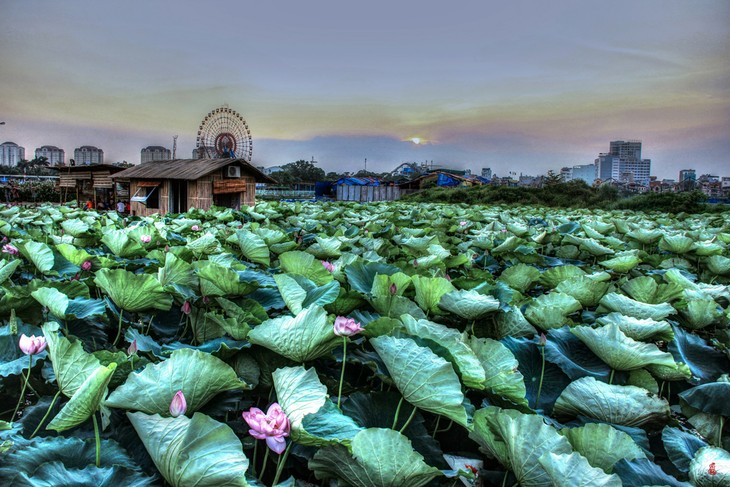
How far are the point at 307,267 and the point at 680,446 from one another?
0.88 metres

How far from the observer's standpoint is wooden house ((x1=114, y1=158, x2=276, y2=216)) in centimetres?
1239

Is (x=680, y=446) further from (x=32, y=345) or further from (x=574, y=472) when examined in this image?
(x=32, y=345)

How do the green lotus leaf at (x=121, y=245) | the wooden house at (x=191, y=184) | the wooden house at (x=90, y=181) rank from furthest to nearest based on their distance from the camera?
the wooden house at (x=90, y=181) → the wooden house at (x=191, y=184) → the green lotus leaf at (x=121, y=245)

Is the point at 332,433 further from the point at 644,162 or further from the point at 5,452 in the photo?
the point at 644,162

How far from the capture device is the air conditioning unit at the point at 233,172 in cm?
1302

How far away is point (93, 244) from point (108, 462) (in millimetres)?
1911

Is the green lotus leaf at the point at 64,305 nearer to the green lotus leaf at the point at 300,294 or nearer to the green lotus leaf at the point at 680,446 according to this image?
the green lotus leaf at the point at 300,294

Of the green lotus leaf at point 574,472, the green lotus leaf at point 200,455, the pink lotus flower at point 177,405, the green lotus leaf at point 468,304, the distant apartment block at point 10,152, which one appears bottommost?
the green lotus leaf at point 574,472

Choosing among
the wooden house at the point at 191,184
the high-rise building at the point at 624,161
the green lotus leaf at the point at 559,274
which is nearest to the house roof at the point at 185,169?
the wooden house at the point at 191,184

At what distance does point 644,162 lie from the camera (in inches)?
2574

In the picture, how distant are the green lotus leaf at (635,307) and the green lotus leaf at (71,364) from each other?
1079 millimetres

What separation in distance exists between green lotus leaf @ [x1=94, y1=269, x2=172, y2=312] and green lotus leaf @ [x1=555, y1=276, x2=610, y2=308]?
0.97 m

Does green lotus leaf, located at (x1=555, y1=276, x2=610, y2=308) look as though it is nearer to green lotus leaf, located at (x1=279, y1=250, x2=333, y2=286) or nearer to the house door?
green lotus leaf, located at (x1=279, y1=250, x2=333, y2=286)

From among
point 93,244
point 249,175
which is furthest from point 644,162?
point 93,244
